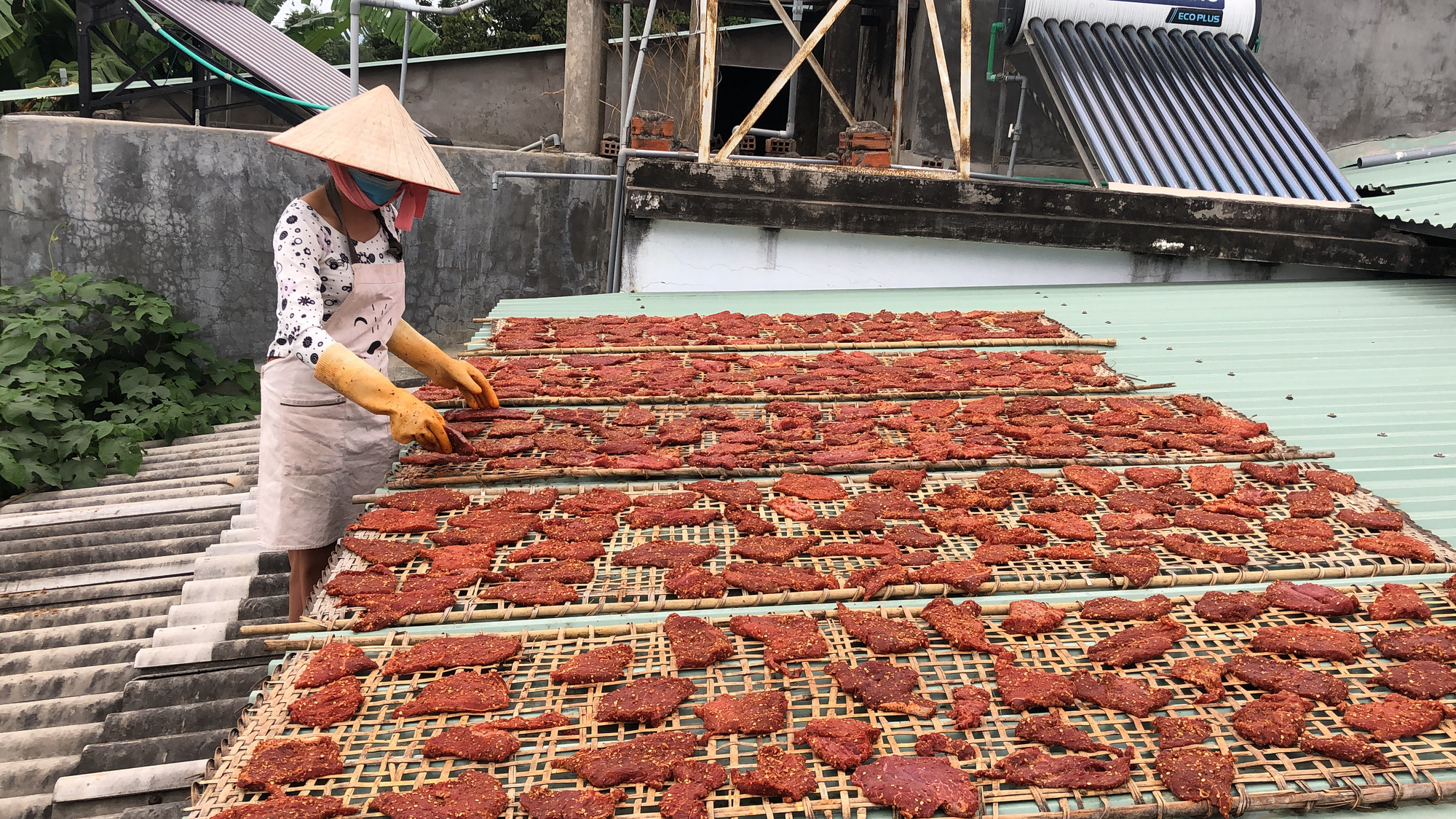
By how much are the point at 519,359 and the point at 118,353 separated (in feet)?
17.2

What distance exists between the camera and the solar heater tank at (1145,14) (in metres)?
7.22

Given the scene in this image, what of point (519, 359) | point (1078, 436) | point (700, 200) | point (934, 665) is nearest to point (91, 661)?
point (519, 359)

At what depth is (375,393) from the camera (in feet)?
9.29

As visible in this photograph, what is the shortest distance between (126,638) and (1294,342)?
4.85 m

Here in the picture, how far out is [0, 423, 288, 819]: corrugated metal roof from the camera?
2312 millimetres

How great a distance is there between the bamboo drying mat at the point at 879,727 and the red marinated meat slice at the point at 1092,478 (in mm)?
688

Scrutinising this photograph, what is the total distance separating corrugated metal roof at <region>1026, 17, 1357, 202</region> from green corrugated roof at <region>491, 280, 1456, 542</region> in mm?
742

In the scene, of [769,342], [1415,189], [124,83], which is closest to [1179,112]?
[1415,189]

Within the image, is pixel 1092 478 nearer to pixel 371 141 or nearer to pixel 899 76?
pixel 371 141

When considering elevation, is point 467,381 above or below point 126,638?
above

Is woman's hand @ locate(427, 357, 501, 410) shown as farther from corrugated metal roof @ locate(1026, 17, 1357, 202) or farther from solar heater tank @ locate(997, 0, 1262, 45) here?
solar heater tank @ locate(997, 0, 1262, 45)

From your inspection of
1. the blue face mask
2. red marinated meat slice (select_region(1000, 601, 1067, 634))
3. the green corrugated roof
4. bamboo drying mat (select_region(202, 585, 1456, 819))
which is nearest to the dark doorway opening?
the green corrugated roof

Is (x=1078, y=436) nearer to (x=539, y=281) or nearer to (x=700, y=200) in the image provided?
(x=700, y=200)

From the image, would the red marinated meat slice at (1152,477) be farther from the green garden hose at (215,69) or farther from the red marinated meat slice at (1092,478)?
the green garden hose at (215,69)
